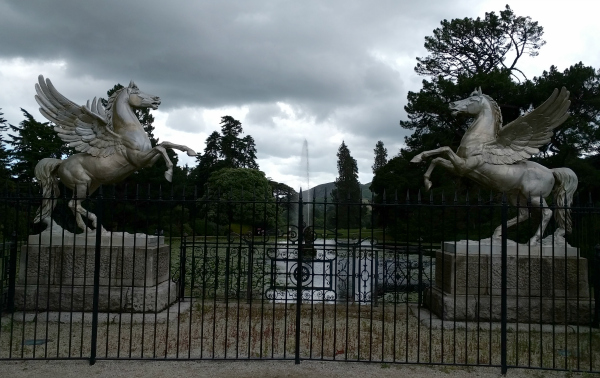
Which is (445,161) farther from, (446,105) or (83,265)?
(446,105)

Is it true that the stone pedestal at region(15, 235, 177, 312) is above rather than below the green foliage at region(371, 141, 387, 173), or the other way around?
below

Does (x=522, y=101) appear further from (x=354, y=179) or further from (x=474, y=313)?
(x=354, y=179)

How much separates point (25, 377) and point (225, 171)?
38.0m

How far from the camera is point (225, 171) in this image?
42250 mm

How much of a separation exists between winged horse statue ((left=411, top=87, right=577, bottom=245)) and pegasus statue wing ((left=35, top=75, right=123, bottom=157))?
5.01m

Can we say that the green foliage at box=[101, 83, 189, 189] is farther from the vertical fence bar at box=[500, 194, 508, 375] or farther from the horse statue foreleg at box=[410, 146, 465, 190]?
the vertical fence bar at box=[500, 194, 508, 375]

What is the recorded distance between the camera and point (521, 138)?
7.31 metres

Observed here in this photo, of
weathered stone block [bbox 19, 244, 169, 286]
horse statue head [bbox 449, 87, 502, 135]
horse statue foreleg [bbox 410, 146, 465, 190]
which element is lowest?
weathered stone block [bbox 19, 244, 169, 286]

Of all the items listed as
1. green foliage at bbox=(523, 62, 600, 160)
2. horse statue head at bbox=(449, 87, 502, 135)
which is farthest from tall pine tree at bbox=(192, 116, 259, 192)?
horse statue head at bbox=(449, 87, 502, 135)

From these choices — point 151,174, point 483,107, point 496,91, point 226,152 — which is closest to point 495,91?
point 496,91

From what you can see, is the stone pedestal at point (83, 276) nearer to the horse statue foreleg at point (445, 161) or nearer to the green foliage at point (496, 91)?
the horse statue foreleg at point (445, 161)

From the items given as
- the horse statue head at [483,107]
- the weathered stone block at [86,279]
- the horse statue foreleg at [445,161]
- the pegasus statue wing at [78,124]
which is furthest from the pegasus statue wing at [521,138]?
the pegasus statue wing at [78,124]

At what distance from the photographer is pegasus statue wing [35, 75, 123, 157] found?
730cm

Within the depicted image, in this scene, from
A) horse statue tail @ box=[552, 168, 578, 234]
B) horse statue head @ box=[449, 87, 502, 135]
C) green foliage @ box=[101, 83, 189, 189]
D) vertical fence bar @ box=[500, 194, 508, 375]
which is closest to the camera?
vertical fence bar @ box=[500, 194, 508, 375]
